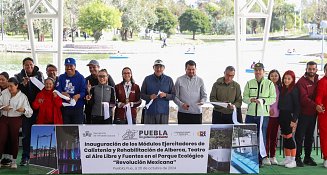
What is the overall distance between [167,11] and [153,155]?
4.60 m

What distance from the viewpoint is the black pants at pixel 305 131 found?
5.31 meters

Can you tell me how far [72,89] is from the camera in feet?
16.6

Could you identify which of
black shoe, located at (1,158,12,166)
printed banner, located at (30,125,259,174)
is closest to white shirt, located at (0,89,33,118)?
printed banner, located at (30,125,259,174)

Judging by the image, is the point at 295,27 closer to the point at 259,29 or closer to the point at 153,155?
the point at 259,29

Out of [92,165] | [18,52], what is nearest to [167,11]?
[18,52]

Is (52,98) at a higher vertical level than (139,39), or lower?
lower

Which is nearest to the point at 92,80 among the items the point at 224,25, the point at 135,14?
the point at 135,14

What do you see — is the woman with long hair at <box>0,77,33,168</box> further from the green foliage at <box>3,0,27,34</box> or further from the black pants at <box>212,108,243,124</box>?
the green foliage at <box>3,0,27,34</box>

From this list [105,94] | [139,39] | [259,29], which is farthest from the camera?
[139,39]

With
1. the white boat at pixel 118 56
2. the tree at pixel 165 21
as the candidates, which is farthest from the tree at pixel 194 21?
the white boat at pixel 118 56

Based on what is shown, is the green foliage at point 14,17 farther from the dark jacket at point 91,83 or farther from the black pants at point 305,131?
the black pants at point 305,131

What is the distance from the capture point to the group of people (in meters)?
5.07

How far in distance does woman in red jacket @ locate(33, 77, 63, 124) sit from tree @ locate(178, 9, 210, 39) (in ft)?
13.7

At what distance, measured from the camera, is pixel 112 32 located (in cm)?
879
